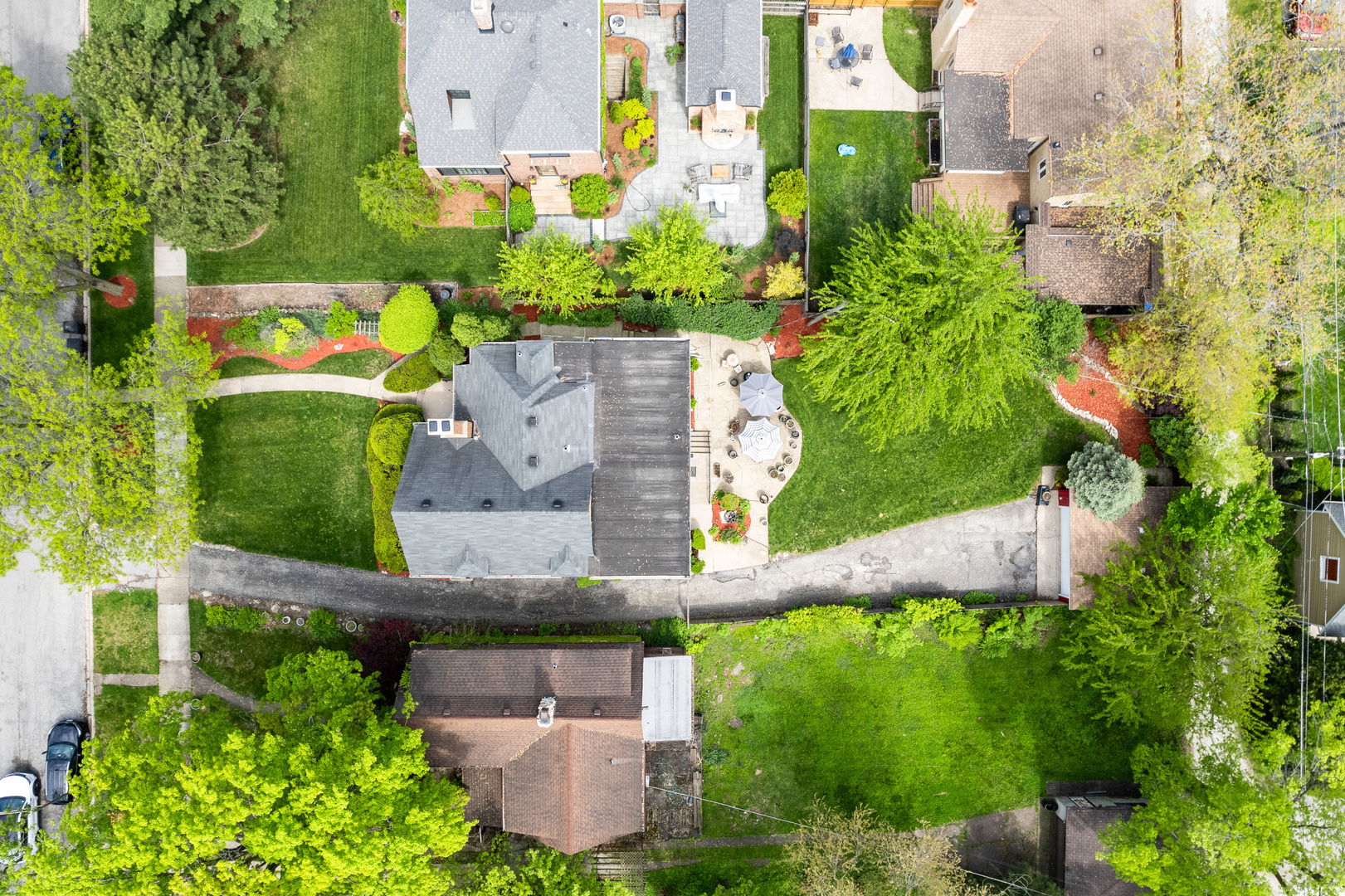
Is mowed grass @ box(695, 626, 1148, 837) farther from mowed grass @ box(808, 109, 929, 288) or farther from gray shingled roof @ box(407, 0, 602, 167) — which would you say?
gray shingled roof @ box(407, 0, 602, 167)

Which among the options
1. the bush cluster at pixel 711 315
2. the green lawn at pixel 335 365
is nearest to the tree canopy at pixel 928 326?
the bush cluster at pixel 711 315

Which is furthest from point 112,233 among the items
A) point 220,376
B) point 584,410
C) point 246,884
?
point 246,884

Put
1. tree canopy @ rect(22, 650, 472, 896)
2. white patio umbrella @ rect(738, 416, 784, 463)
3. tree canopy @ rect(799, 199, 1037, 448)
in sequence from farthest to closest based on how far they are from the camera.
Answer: white patio umbrella @ rect(738, 416, 784, 463), tree canopy @ rect(799, 199, 1037, 448), tree canopy @ rect(22, 650, 472, 896)

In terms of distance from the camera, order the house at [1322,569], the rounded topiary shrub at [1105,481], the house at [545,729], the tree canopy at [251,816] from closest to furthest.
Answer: the tree canopy at [251,816], the house at [545,729], the house at [1322,569], the rounded topiary shrub at [1105,481]

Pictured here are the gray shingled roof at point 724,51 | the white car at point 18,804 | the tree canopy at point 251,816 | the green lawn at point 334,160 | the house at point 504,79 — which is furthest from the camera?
the green lawn at point 334,160

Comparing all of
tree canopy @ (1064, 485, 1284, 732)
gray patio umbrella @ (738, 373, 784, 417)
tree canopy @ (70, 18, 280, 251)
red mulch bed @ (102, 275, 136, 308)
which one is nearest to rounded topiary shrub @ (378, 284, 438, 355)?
tree canopy @ (70, 18, 280, 251)

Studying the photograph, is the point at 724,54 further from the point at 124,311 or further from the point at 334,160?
the point at 124,311

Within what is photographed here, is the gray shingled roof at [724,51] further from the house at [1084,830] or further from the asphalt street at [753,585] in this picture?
the house at [1084,830]
